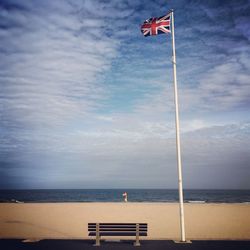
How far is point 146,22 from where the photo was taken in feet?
41.7

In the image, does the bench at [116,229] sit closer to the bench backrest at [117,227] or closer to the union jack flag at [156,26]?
the bench backrest at [117,227]

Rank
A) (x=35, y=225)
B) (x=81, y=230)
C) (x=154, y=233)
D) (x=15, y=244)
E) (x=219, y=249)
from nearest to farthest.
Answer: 1. (x=219, y=249)
2. (x=15, y=244)
3. (x=154, y=233)
4. (x=81, y=230)
5. (x=35, y=225)

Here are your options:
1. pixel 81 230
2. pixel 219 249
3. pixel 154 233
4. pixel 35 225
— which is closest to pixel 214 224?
pixel 154 233

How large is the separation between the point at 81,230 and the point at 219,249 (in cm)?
891

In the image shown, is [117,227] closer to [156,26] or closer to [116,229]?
[116,229]

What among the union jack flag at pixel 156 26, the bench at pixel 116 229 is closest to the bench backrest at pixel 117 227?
the bench at pixel 116 229

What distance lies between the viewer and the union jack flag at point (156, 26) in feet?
40.6

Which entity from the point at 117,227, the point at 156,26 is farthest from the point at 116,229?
the point at 156,26

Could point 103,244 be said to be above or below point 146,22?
below

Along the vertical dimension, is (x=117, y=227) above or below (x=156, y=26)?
below

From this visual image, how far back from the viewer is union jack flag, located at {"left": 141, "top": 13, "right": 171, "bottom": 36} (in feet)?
40.6

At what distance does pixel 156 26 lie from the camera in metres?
12.5

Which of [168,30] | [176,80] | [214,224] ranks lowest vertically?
[214,224]

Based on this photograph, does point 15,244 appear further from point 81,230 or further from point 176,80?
point 176,80
